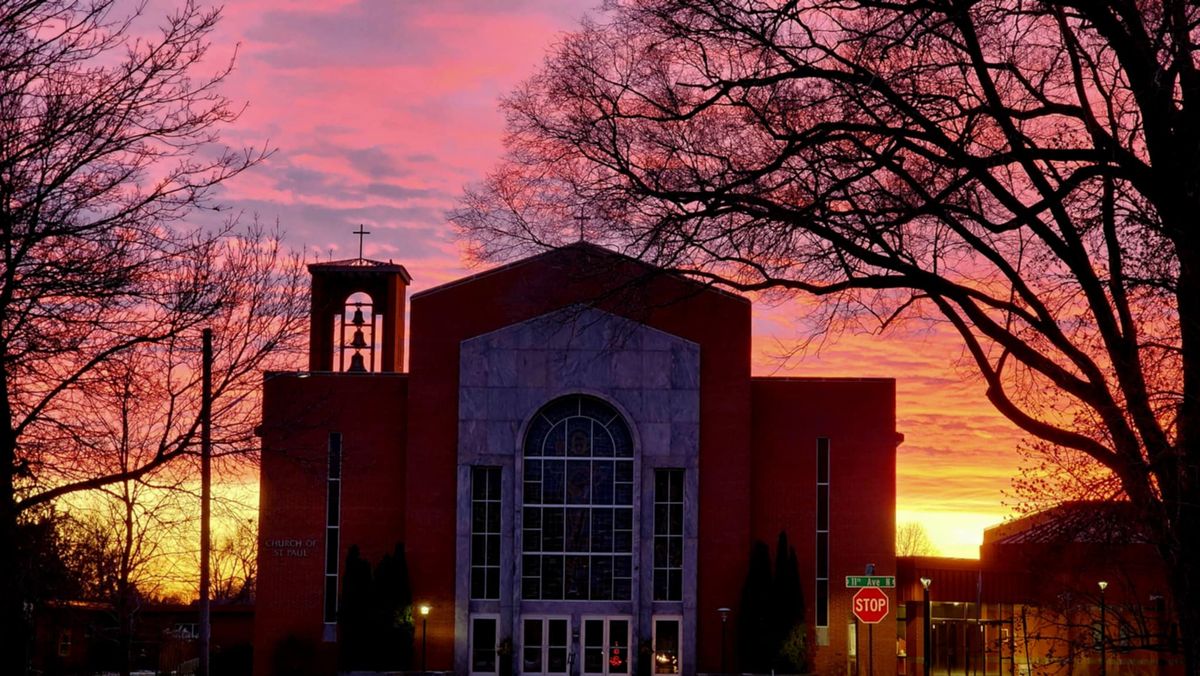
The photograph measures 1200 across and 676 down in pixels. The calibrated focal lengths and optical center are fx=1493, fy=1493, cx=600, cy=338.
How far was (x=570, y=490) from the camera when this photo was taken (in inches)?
1909

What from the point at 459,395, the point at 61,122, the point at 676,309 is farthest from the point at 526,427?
the point at 61,122

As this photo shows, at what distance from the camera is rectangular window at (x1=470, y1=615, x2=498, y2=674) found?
47594 mm

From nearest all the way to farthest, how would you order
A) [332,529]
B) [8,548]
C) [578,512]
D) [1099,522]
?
[1099,522], [8,548], [578,512], [332,529]

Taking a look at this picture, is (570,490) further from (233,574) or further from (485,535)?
(233,574)

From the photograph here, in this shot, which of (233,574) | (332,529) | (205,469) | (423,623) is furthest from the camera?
(233,574)

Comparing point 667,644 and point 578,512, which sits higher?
point 578,512

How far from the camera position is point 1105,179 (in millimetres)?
11703

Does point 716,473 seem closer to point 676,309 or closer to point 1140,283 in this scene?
point 676,309

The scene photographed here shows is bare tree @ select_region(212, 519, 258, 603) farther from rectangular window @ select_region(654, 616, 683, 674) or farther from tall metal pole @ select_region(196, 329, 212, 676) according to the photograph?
tall metal pole @ select_region(196, 329, 212, 676)

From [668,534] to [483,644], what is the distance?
6.90 m

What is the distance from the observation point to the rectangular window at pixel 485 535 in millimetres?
48312

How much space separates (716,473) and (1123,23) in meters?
38.1

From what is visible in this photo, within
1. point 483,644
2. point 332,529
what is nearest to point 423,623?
point 483,644

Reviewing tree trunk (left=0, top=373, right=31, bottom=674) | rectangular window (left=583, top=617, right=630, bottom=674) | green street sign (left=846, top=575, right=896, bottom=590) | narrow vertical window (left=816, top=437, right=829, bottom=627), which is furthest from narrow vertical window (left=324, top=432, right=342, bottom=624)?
tree trunk (left=0, top=373, right=31, bottom=674)
